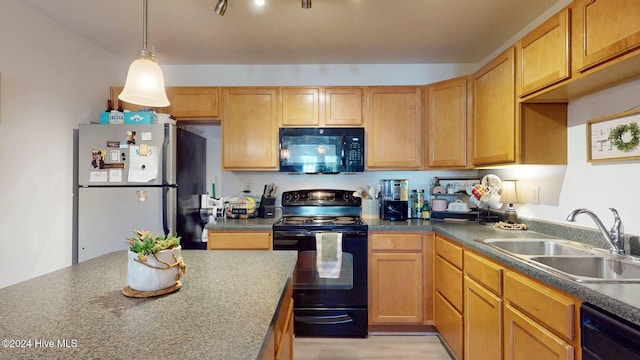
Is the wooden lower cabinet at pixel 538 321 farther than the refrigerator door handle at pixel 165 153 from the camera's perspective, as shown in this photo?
No

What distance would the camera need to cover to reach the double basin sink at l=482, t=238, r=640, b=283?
136 cm

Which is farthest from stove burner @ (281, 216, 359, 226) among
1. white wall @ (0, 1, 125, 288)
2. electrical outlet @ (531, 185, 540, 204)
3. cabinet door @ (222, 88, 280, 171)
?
white wall @ (0, 1, 125, 288)

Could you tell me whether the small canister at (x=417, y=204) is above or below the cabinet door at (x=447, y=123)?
below

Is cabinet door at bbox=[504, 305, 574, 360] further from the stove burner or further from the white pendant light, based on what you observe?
the white pendant light

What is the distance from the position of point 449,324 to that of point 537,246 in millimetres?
821

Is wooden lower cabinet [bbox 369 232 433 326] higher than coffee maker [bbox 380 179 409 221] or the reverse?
the reverse

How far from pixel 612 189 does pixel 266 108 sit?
2.45 metres

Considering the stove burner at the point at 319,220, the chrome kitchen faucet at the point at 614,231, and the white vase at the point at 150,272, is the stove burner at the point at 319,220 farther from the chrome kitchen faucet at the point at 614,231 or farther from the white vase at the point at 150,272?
the white vase at the point at 150,272

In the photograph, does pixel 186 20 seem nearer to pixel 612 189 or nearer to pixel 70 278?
pixel 70 278

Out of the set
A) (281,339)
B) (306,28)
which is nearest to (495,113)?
(306,28)

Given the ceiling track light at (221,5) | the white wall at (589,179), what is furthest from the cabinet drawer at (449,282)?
the ceiling track light at (221,5)

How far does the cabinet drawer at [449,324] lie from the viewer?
2043 mm

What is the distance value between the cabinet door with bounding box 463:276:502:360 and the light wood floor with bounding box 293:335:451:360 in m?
0.44

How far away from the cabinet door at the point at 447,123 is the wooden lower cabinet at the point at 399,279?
69 cm
